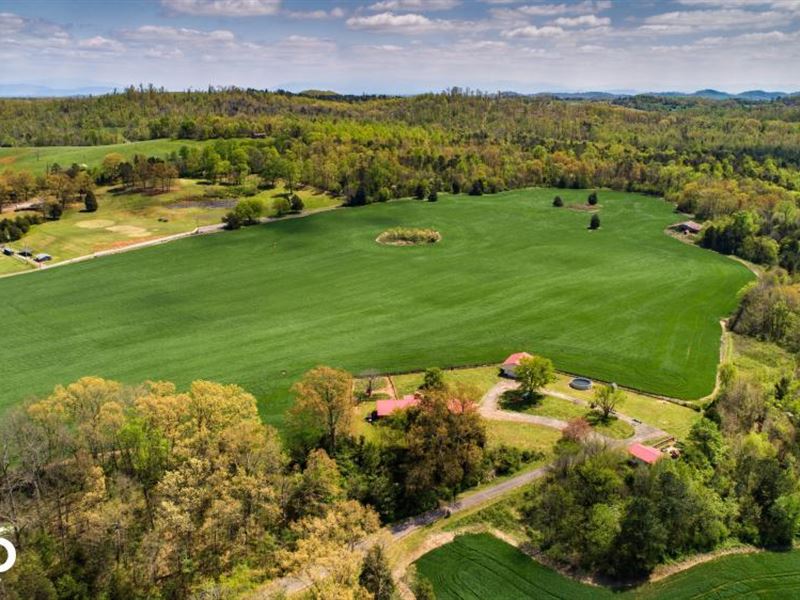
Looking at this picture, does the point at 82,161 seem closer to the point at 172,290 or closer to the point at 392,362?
the point at 172,290

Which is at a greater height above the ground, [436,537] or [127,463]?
[127,463]

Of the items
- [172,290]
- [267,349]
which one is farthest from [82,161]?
[267,349]

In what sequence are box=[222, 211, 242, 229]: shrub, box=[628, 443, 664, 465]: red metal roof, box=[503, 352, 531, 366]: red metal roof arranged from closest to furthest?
1. box=[628, 443, 664, 465]: red metal roof
2. box=[503, 352, 531, 366]: red metal roof
3. box=[222, 211, 242, 229]: shrub

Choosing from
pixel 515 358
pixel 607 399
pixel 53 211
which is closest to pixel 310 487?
pixel 607 399

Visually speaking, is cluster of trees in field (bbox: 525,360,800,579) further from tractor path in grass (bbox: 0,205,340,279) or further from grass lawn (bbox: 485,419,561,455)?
tractor path in grass (bbox: 0,205,340,279)

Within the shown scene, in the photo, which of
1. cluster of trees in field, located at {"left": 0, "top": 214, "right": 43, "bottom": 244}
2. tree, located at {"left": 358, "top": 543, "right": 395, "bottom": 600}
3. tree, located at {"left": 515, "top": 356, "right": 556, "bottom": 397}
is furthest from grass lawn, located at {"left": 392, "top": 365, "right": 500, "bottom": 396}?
cluster of trees in field, located at {"left": 0, "top": 214, "right": 43, "bottom": 244}

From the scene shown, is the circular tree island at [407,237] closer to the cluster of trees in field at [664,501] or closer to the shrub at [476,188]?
the shrub at [476,188]
